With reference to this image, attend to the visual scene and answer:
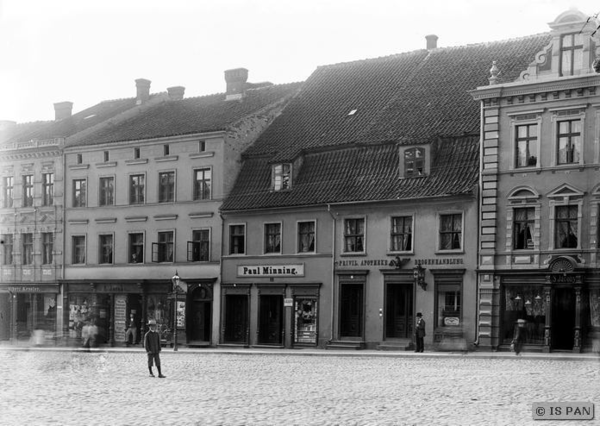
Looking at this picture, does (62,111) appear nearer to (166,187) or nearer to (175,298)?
(166,187)

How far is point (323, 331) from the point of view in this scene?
46312 mm

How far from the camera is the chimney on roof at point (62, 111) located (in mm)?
60562

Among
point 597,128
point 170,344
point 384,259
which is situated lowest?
point 170,344

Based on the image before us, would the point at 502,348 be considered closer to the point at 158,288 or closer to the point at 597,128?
the point at 597,128

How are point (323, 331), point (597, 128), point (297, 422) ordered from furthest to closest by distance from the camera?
point (323, 331)
point (597, 128)
point (297, 422)

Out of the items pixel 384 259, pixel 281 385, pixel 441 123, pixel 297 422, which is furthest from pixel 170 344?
pixel 297 422

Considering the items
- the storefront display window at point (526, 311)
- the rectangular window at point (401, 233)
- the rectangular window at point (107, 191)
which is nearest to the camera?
the storefront display window at point (526, 311)

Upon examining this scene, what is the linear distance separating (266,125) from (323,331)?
11.3 meters

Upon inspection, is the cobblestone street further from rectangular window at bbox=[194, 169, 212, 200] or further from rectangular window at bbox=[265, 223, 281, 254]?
rectangular window at bbox=[194, 169, 212, 200]

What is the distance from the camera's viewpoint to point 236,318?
49.5 m

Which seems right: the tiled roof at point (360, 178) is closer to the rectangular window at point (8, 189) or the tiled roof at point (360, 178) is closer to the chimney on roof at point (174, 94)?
the chimney on roof at point (174, 94)

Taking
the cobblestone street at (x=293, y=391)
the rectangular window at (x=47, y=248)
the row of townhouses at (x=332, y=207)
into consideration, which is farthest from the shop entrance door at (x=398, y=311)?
the rectangular window at (x=47, y=248)

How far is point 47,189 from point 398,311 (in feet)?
68.9

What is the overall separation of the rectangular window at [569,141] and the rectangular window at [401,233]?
7.13 metres
